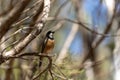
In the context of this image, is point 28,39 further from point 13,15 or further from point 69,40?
point 69,40

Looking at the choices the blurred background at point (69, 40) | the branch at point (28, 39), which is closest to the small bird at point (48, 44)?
the blurred background at point (69, 40)

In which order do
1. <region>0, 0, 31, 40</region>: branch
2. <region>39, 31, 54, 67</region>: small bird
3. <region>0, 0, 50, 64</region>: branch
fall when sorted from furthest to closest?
<region>39, 31, 54, 67</region>: small bird < <region>0, 0, 31, 40</region>: branch < <region>0, 0, 50, 64</region>: branch

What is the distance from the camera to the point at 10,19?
3213 mm

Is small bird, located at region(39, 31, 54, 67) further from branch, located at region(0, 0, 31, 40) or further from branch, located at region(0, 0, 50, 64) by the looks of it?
branch, located at region(0, 0, 50, 64)

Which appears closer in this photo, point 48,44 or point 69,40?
point 48,44

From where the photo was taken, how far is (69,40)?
20.6ft

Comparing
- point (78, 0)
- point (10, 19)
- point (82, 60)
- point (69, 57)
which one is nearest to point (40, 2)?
point (10, 19)

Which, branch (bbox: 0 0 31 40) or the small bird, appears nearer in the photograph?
branch (bbox: 0 0 31 40)

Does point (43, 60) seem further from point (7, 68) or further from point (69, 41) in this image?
point (69, 41)

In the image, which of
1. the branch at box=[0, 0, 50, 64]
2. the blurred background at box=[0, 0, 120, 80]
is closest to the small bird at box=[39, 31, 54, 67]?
the blurred background at box=[0, 0, 120, 80]

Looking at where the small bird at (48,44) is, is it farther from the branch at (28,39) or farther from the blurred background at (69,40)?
the branch at (28,39)

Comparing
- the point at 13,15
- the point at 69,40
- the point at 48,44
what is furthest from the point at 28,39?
the point at 69,40

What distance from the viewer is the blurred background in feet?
10.1

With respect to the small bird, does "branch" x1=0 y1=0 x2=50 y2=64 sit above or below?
below
